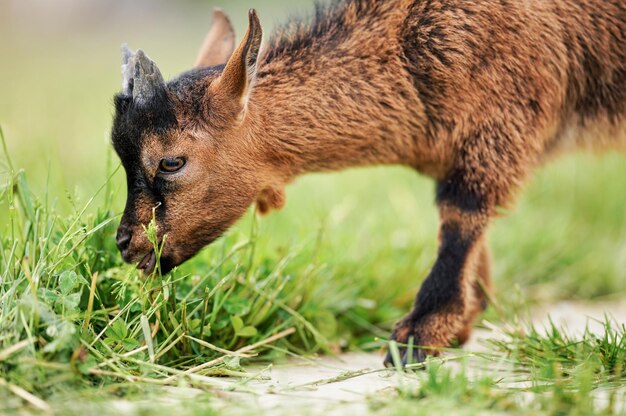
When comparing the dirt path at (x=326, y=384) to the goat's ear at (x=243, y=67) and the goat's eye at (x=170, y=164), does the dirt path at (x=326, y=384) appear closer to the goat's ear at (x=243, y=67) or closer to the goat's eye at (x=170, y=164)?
the goat's eye at (x=170, y=164)

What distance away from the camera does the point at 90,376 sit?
10.4 ft

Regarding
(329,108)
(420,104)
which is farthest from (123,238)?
(420,104)

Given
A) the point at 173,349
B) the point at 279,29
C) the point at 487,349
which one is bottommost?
the point at 487,349

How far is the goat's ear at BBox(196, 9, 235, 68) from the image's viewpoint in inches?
184

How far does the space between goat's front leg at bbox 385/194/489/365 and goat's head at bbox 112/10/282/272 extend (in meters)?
1.11

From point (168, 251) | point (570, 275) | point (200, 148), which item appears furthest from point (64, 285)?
point (570, 275)

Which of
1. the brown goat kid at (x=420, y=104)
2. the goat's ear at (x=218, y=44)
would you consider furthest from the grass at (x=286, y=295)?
the goat's ear at (x=218, y=44)

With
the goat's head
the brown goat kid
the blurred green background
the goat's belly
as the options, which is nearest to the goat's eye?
the goat's head

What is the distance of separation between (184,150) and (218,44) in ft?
3.73

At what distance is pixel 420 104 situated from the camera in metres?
4.26

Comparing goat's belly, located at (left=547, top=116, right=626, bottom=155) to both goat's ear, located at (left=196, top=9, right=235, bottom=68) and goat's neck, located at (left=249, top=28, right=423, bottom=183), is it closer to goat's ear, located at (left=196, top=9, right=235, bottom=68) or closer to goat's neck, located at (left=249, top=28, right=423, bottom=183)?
goat's neck, located at (left=249, top=28, right=423, bottom=183)

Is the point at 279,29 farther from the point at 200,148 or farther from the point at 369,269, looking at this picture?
the point at 369,269

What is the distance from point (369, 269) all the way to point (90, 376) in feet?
7.73

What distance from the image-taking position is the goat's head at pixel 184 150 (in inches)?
149
